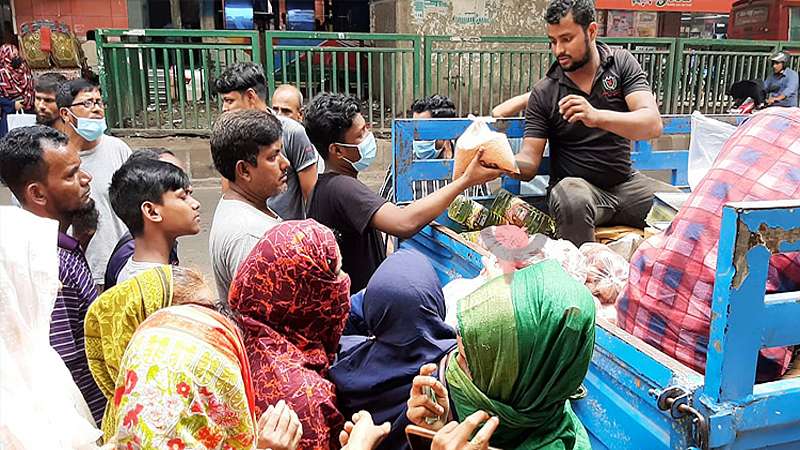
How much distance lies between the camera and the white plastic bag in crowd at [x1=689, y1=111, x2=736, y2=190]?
8.59 feet

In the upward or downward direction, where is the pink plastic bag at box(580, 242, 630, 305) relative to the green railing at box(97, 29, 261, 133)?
downward

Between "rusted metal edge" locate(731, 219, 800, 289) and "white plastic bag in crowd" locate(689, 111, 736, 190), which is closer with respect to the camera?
"rusted metal edge" locate(731, 219, 800, 289)

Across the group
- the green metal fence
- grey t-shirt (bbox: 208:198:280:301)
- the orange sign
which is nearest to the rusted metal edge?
grey t-shirt (bbox: 208:198:280:301)

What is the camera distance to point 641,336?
1.67 meters

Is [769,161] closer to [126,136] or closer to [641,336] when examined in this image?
[641,336]

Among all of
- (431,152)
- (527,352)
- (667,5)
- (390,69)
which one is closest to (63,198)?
(527,352)

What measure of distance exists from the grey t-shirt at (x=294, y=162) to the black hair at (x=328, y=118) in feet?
0.84

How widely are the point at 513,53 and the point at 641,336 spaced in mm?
6487

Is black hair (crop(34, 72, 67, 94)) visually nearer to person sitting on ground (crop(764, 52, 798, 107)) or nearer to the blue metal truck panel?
the blue metal truck panel

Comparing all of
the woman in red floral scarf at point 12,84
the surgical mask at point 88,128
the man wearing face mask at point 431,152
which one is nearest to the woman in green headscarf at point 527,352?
the man wearing face mask at point 431,152

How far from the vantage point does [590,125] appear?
2576mm

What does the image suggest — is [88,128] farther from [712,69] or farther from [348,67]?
[712,69]

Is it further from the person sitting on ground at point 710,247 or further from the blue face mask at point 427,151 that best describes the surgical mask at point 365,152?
the person sitting on ground at point 710,247

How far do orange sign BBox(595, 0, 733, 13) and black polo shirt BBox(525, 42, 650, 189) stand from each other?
680 centimetres
